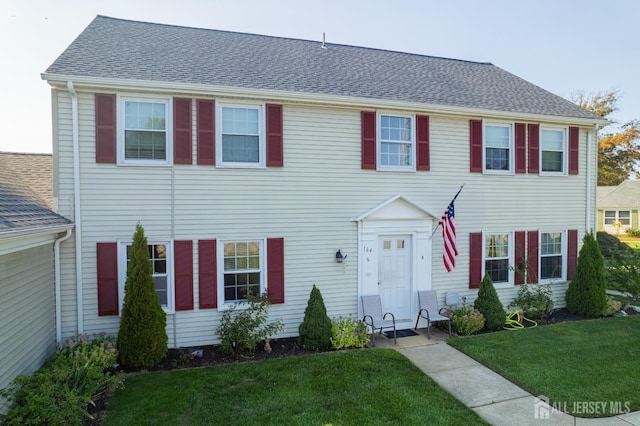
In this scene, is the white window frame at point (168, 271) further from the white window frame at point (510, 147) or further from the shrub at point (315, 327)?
the white window frame at point (510, 147)

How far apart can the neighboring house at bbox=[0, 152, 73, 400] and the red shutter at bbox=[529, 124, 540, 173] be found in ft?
35.8

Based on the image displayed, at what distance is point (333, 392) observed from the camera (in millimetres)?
5797

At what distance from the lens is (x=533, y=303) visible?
9734 mm

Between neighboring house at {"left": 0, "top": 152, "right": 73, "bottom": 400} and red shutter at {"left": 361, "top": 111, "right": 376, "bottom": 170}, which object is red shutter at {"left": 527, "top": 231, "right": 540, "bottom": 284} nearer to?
red shutter at {"left": 361, "top": 111, "right": 376, "bottom": 170}

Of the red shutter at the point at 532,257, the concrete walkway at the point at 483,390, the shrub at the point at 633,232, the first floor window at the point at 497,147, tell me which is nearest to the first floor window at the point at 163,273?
the concrete walkway at the point at 483,390

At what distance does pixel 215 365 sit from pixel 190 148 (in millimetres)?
4266

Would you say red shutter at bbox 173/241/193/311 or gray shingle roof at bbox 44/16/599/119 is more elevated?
gray shingle roof at bbox 44/16/599/119

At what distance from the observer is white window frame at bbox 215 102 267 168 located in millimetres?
7867

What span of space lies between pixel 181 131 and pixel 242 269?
3.14 metres

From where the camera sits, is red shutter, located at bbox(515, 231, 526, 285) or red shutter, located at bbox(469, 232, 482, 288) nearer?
red shutter, located at bbox(469, 232, 482, 288)

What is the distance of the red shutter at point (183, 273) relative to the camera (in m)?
7.66

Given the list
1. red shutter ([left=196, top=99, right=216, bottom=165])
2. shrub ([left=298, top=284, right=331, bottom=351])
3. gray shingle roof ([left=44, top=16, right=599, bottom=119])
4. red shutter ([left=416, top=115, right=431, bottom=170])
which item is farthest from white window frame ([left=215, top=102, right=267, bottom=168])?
red shutter ([left=416, top=115, right=431, bottom=170])

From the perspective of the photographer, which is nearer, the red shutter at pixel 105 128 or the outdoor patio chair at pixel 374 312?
the red shutter at pixel 105 128

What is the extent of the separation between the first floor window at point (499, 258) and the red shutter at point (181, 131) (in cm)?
786
